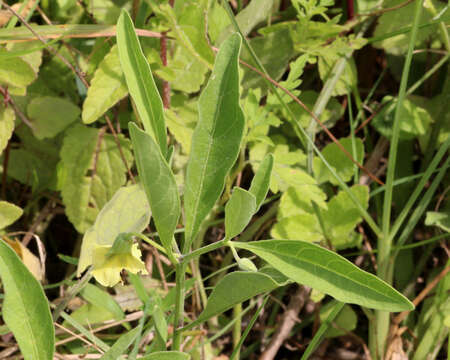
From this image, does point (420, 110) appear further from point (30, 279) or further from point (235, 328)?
point (30, 279)

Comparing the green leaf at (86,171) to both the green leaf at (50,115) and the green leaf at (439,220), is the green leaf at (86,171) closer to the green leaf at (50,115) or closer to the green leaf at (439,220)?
the green leaf at (50,115)

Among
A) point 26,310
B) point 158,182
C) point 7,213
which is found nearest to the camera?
point 158,182

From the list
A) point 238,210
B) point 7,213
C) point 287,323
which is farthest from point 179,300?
point 287,323

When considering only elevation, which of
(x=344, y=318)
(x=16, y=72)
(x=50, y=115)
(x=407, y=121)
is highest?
(x=16, y=72)

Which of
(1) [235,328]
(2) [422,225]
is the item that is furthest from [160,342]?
(2) [422,225]

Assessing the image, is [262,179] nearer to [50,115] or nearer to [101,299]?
[101,299]

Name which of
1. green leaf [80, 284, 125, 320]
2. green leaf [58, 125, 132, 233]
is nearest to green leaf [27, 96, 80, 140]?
green leaf [58, 125, 132, 233]

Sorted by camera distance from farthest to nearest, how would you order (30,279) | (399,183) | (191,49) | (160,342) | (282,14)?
(282,14) < (399,183) < (191,49) < (160,342) < (30,279)
